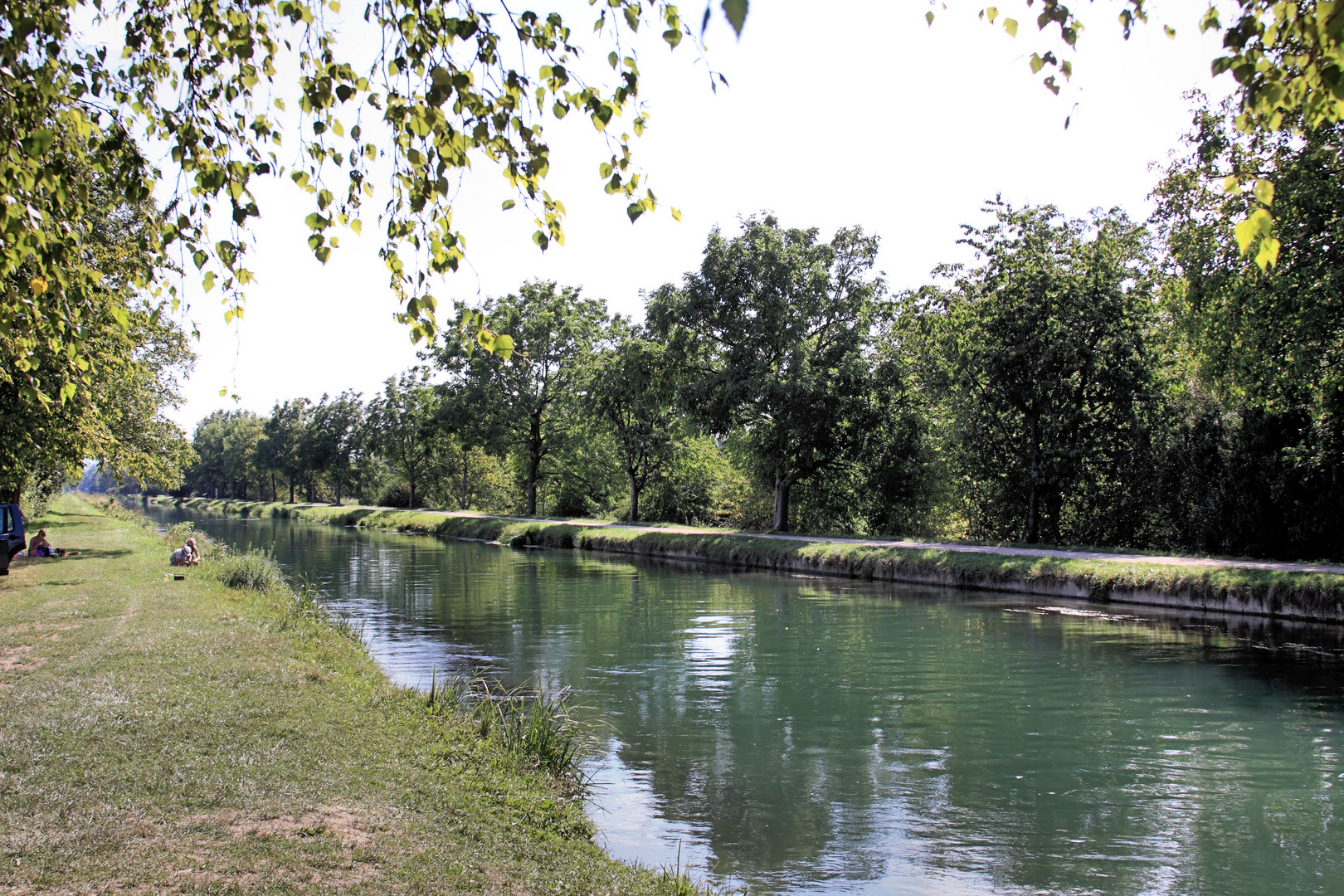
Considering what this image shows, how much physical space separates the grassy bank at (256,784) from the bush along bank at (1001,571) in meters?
16.7

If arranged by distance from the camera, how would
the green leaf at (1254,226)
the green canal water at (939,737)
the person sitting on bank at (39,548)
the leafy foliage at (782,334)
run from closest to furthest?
the green leaf at (1254,226) < the green canal water at (939,737) < the person sitting on bank at (39,548) < the leafy foliage at (782,334)

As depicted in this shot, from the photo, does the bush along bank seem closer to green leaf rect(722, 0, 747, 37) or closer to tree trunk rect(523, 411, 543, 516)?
tree trunk rect(523, 411, 543, 516)

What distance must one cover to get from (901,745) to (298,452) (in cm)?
8965

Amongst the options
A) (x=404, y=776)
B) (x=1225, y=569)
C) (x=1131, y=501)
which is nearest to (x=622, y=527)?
(x=1131, y=501)

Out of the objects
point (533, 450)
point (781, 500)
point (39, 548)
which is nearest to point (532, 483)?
point (533, 450)

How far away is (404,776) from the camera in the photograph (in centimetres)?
665

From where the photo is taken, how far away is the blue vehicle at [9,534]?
60.1 feet

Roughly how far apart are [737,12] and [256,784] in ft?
20.3

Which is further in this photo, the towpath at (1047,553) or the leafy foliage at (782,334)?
the leafy foliage at (782,334)

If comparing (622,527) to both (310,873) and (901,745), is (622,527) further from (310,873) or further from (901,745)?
(310,873)

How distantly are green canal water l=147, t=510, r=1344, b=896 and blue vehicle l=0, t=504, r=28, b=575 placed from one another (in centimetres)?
700

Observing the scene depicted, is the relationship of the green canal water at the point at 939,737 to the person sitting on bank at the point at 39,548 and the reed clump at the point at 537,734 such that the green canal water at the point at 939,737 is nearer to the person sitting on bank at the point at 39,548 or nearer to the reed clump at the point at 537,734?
the reed clump at the point at 537,734

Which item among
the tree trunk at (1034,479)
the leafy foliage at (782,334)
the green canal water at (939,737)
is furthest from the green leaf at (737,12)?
the leafy foliage at (782,334)

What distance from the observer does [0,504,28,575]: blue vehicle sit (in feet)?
60.1
